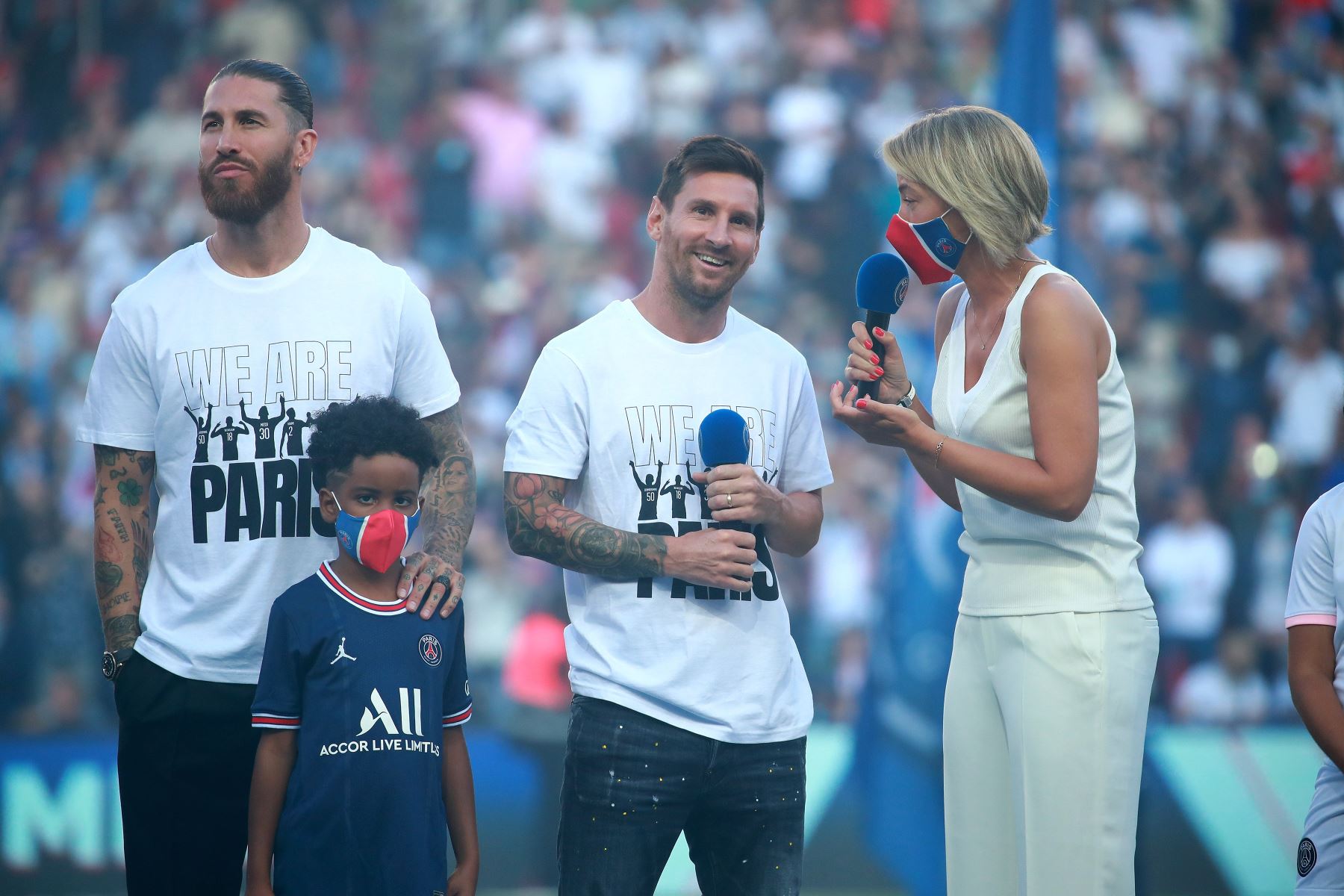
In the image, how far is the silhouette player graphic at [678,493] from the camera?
2932 millimetres

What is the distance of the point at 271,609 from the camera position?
264 cm

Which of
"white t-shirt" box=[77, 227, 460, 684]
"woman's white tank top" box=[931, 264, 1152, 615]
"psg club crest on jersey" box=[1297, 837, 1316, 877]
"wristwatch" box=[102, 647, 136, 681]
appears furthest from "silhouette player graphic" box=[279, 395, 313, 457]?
"psg club crest on jersey" box=[1297, 837, 1316, 877]

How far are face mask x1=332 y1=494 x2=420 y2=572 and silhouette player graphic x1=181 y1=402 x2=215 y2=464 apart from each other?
0.36 metres

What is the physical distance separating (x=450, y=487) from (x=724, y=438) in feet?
2.08

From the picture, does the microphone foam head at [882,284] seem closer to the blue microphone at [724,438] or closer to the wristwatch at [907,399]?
the wristwatch at [907,399]

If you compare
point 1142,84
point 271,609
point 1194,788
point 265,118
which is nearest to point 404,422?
point 271,609

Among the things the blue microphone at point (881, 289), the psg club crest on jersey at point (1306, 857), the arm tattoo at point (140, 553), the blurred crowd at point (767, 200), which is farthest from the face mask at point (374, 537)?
the blurred crowd at point (767, 200)

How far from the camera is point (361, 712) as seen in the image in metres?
2.57

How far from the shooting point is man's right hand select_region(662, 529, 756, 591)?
2783 millimetres

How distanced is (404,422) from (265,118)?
734 mm

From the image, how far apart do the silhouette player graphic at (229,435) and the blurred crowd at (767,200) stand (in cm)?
483

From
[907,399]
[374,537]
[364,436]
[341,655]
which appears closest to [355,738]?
[341,655]

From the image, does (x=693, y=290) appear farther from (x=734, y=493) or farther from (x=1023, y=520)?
(x=1023, y=520)

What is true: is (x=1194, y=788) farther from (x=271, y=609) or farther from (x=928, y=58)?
(x=928, y=58)
